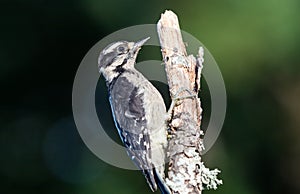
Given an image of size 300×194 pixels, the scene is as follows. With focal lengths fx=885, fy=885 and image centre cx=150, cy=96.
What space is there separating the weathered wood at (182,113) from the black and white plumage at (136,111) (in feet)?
0.44

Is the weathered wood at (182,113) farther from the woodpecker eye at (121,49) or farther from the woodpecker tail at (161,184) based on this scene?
the woodpecker eye at (121,49)

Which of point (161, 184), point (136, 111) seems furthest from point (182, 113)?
point (136, 111)

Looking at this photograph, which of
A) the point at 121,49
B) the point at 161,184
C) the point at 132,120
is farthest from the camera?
the point at 121,49

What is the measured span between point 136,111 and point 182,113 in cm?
30

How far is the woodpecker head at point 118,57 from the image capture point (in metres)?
2.73

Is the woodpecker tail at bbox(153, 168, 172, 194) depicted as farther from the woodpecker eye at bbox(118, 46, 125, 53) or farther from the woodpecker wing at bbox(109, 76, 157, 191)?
the woodpecker eye at bbox(118, 46, 125, 53)

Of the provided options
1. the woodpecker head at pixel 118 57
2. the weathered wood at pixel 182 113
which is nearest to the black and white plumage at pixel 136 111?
the woodpecker head at pixel 118 57

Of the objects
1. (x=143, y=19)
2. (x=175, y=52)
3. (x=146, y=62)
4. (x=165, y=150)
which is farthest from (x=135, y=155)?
(x=143, y=19)

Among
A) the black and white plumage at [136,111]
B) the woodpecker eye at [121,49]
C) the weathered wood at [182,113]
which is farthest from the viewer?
the woodpecker eye at [121,49]

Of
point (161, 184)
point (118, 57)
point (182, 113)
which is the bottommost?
point (161, 184)

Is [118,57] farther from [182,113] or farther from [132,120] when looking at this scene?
[182,113]

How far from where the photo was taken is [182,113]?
7.79 feet
